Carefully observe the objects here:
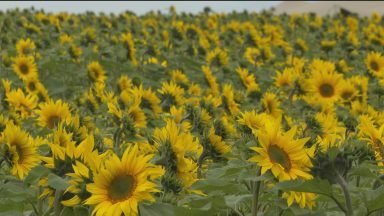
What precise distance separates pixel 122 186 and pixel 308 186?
70 centimetres

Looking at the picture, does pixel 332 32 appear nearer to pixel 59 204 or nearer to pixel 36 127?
pixel 36 127

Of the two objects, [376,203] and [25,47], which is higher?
[376,203]

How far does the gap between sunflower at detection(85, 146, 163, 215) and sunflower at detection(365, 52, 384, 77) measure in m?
6.64

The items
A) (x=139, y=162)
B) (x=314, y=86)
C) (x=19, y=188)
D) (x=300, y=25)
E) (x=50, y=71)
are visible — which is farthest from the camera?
(x=300, y=25)

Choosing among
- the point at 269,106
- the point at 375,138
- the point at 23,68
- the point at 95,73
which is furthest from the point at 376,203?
the point at 23,68

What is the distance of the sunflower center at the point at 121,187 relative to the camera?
8.77 feet

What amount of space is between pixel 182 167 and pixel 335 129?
2121 millimetres

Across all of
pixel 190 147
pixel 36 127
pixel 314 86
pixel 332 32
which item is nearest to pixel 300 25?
pixel 332 32

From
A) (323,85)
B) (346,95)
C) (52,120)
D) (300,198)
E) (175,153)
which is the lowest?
(346,95)

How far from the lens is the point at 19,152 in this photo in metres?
3.71

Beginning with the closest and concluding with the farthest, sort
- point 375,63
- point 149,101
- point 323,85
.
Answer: point 149,101 → point 323,85 → point 375,63

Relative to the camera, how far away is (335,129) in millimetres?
5086

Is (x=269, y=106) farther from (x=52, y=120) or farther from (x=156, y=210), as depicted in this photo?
(x=156, y=210)

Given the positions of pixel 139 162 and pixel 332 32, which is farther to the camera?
pixel 332 32
